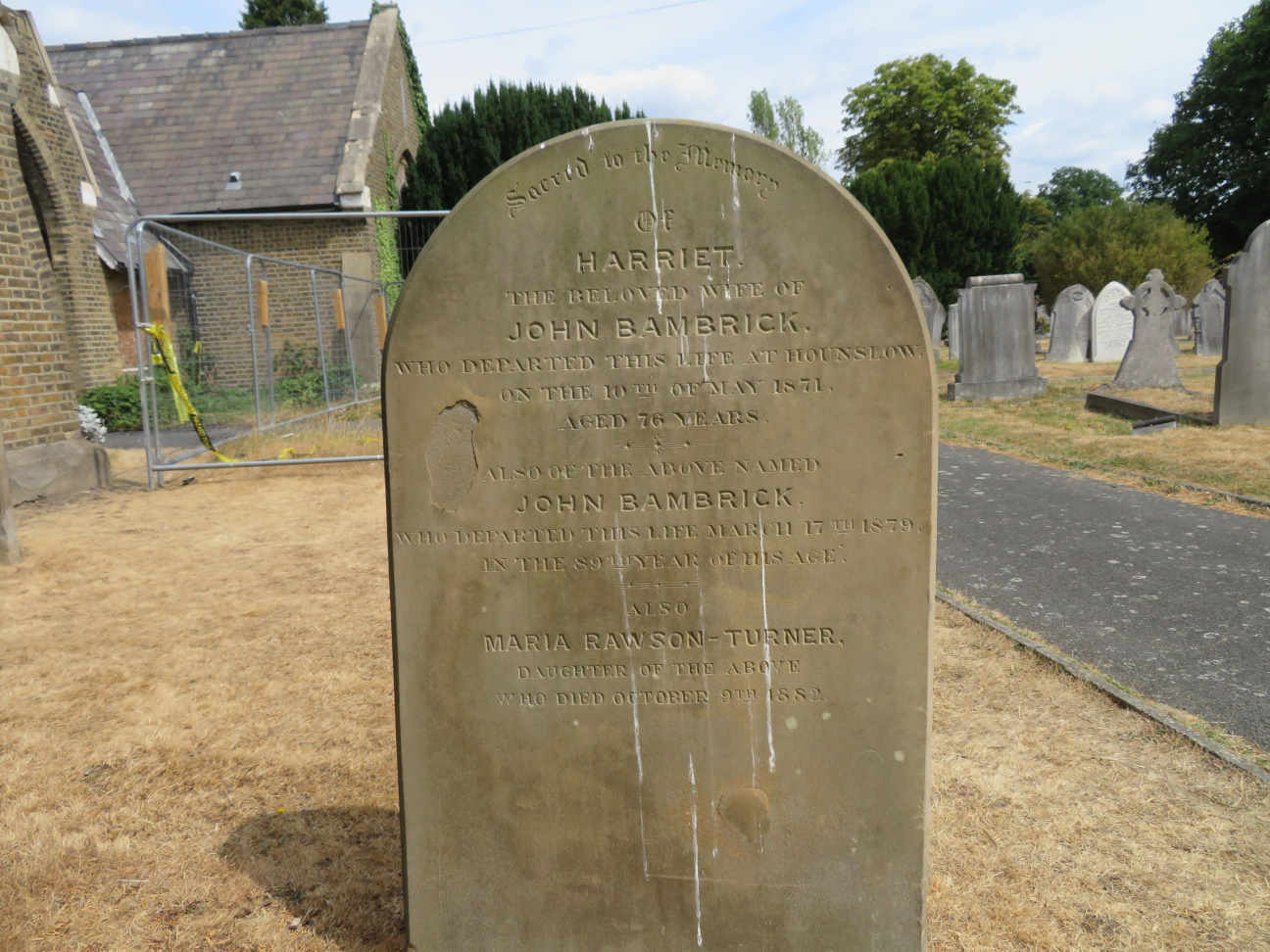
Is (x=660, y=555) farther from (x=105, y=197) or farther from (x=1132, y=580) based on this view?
(x=105, y=197)

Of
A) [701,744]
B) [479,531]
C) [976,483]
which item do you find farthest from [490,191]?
[976,483]

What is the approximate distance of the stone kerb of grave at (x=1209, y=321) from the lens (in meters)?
21.6

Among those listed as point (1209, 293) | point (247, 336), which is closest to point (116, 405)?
point (247, 336)

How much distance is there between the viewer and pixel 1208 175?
127 ft

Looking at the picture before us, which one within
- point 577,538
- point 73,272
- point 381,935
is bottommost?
point 381,935

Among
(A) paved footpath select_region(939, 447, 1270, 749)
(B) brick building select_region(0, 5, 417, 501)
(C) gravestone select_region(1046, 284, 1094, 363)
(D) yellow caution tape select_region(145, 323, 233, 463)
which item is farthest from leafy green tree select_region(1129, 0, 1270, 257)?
(D) yellow caution tape select_region(145, 323, 233, 463)

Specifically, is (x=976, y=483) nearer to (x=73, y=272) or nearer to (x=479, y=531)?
(x=479, y=531)

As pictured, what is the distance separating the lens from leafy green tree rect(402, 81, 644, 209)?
21797mm

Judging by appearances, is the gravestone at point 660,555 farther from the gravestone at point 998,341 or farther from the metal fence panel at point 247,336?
the gravestone at point 998,341

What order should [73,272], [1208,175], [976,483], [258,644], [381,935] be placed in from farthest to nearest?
[1208,175], [73,272], [976,483], [258,644], [381,935]

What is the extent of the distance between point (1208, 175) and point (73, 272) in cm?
4375

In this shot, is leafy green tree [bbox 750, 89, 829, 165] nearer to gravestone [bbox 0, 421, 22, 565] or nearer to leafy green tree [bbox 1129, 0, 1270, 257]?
leafy green tree [bbox 1129, 0, 1270, 257]

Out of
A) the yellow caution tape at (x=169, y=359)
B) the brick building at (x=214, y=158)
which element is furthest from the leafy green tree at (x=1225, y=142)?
the yellow caution tape at (x=169, y=359)

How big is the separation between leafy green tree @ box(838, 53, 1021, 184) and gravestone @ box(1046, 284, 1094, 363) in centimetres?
2148
